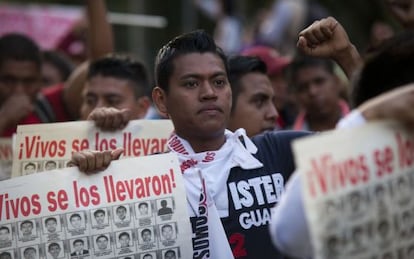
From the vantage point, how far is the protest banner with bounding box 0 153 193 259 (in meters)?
3.76

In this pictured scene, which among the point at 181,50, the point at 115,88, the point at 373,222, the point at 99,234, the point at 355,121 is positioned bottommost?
the point at 373,222

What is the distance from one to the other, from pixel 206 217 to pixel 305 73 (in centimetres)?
362

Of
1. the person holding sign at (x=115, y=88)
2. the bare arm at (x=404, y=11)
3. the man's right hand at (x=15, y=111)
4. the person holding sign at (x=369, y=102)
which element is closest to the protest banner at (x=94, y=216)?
the person holding sign at (x=369, y=102)

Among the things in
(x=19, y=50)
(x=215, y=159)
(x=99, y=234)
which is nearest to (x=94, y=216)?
(x=99, y=234)

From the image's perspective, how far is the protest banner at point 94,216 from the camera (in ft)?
12.3

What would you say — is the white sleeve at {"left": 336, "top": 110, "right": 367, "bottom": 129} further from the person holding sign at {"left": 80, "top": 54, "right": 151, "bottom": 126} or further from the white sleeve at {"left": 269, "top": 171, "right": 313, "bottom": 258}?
the person holding sign at {"left": 80, "top": 54, "right": 151, "bottom": 126}

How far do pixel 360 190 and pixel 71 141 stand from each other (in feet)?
6.94

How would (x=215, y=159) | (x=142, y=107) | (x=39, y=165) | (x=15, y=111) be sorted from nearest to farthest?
(x=215, y=159), (x=39, y=165), (x=15, y=111), (x=142, y=107)

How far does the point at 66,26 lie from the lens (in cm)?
1034

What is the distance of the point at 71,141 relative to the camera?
4.62 metres

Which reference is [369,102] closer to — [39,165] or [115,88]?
[39,165]

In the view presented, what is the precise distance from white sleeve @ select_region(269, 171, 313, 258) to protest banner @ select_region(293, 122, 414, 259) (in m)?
0.13

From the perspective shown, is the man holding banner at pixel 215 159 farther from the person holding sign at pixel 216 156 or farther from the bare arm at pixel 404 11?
the bare arm at pixel 404 11

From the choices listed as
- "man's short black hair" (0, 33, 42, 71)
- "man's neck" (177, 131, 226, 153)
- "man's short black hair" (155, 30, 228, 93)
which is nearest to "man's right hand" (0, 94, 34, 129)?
"man's short black hair" (0, 33, 42, 71)
